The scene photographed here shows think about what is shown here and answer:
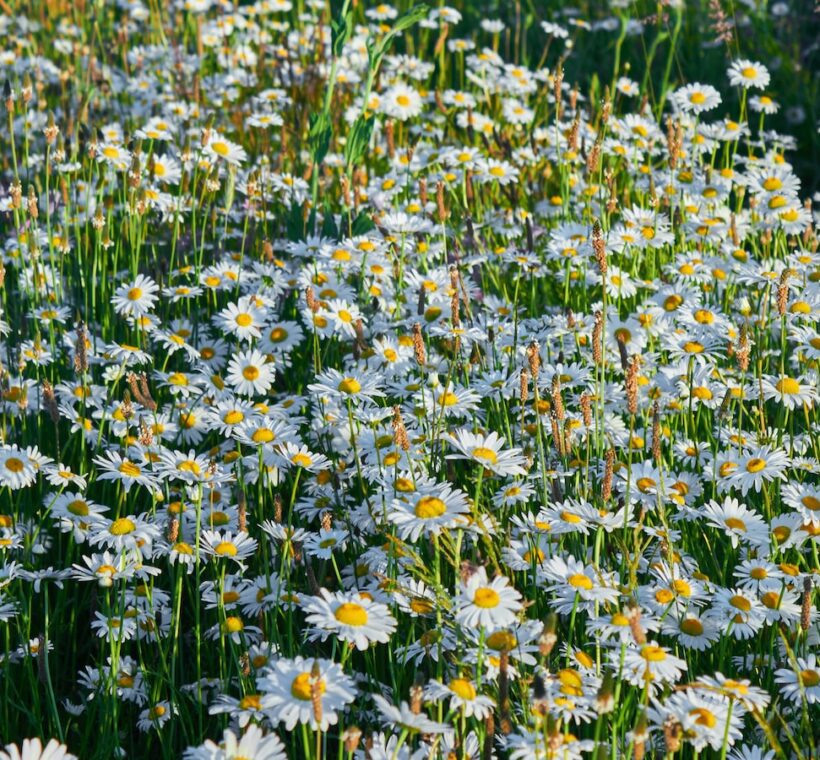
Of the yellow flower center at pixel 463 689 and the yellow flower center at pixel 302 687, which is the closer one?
the yellow flower center at pixel 302 687

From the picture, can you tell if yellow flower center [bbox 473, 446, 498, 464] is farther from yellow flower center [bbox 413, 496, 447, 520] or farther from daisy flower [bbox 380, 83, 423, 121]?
daisy flower [bbox 380, 83, 423, 121]

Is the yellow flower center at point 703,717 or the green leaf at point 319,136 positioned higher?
the green leaf at point 319,136

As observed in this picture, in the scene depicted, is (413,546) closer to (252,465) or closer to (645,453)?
(252,465)

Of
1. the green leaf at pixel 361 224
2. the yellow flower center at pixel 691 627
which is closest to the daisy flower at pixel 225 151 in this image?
the green leaf at pixel 361 224

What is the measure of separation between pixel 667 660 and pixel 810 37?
5.97 metres

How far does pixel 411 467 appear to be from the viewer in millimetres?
2113

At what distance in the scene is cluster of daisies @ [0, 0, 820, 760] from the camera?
1757mm

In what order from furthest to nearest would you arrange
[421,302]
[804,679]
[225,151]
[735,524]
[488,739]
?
[225,151] < [421,302] < [735,524] < [804,679] < [488,739]

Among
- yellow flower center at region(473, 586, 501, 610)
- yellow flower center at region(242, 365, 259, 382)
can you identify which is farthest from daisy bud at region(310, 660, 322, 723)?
yellow flower center at region(242, 365, 259, 382)

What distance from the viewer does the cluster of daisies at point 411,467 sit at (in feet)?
5.76

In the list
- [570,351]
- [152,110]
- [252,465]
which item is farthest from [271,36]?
[252,465]

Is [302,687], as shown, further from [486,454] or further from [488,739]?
[486,454]

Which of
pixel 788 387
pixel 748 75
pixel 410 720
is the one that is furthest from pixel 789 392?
Answer: pixel 748 75

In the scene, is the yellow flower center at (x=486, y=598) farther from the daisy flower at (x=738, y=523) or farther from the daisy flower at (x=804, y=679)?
the daisy flower at (x=738, y=523)
